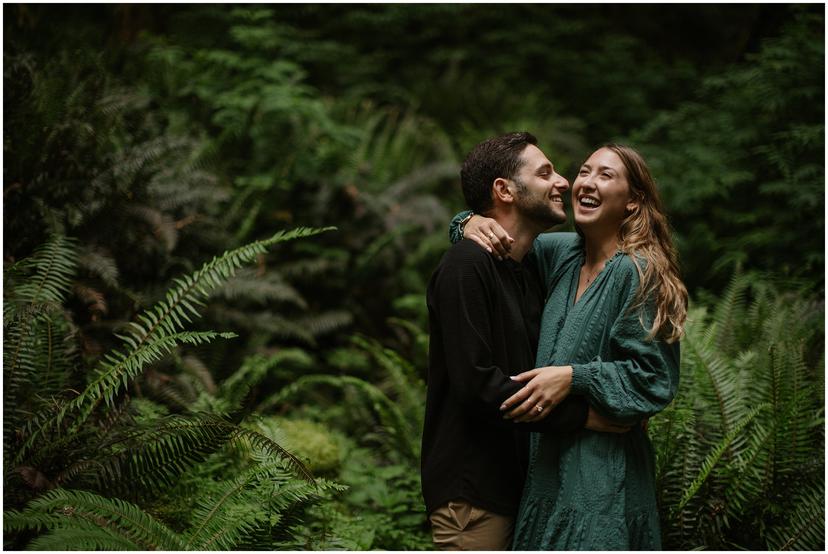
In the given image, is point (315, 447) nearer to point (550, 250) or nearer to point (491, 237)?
point (550, 250)

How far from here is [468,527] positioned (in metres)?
2.25

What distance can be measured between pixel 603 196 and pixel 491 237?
1.40 ft

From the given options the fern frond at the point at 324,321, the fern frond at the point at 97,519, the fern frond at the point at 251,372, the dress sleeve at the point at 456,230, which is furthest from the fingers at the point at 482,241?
the fern frond at the point at 324,321

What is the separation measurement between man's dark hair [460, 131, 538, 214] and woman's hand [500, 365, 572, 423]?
29.4 inches

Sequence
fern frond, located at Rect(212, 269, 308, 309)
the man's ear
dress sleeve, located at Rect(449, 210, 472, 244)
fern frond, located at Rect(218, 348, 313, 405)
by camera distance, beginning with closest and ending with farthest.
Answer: the man's ear < dress sleeve, located at Rect(449, 210, 472, 244) < fern frond, located at Rect(218, 348, 313, 405) < fern frond, located at Rect(212, 269, 308, 309)

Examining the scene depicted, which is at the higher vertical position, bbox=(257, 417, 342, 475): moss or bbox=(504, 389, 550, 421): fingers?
bbox=(504, 389, 550, 421): fingers

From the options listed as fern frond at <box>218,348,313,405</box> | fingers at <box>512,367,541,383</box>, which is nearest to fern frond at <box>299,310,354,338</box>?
fern frond at <box>218,348,313,405</box>

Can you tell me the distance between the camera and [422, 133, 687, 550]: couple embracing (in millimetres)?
2145

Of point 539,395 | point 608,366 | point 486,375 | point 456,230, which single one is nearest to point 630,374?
point 608,366

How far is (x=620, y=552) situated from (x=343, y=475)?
2.34m

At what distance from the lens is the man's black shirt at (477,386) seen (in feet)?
7.12

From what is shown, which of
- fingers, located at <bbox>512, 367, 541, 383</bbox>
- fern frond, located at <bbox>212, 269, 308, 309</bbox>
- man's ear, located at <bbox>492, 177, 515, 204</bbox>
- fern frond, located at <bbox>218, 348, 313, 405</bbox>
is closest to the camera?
fingers, located at <bbox>512, 367, 541, 383</bbox>

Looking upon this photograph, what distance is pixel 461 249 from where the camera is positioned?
2.34 m

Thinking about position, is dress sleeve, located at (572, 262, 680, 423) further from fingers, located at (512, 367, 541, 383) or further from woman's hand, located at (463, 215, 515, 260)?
woman's hand, located at (463, 215, 515, 260)
